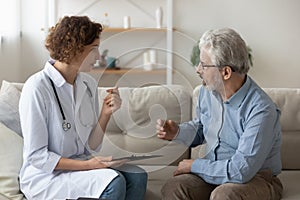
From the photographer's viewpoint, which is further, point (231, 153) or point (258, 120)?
point (231, 153)

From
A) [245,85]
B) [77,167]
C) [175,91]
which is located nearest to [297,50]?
[175,91]

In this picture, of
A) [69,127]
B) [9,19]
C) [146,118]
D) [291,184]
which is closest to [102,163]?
[69,127]

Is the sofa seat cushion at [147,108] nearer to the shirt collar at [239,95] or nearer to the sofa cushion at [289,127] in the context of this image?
the shirt collar at [239,95]

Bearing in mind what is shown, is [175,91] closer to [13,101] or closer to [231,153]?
[231,153]

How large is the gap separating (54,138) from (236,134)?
717mm

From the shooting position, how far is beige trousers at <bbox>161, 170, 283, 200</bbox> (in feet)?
6.66

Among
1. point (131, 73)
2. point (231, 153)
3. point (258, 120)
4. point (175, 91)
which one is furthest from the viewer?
point (175, 91)

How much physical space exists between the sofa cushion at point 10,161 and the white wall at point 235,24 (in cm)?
278

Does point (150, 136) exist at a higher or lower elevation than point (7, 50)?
lower

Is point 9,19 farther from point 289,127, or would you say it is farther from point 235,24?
point 289,127

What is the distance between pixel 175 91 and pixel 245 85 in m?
0.53

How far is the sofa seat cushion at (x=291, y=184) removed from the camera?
2.28m

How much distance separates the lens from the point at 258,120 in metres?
2.05

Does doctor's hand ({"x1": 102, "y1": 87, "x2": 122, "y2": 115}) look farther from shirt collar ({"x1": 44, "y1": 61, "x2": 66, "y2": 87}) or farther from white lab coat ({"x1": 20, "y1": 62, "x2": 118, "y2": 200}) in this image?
shirt collar ({"x1": 44, "y1": 61, "x2": 66, "y2": 87})
